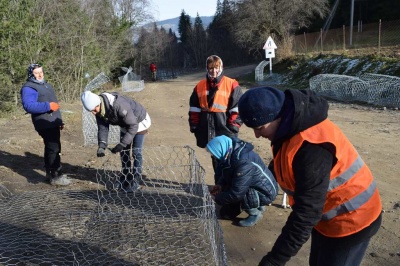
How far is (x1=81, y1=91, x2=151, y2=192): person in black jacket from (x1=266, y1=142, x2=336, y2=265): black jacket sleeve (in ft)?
8.48

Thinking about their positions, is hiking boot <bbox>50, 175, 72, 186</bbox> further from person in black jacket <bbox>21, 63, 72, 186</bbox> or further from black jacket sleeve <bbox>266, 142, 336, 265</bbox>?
black jacket sleeve <bbox>266, 142, 336, 265</bbox>

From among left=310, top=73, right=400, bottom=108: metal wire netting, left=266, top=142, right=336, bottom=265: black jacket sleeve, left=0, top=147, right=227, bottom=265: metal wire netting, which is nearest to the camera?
left=266, top=142, right=336, bottom=265: black jacket sleeve

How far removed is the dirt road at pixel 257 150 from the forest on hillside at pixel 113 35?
3561 millimetres

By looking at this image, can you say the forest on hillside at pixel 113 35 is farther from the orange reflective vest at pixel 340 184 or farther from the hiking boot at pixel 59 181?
the orange reflective vest at pixel 340 184

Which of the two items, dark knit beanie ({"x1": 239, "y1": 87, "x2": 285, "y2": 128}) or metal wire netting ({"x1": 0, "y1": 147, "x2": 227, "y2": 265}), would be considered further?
metal wire netting ({"x1": 0, "y1": 147, "x2": 227, "y2": 265})

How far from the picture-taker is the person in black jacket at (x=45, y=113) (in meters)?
4.40

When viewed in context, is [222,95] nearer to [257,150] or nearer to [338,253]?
[338,253]

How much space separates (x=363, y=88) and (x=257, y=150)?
635cm

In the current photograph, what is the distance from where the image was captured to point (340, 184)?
168 cm

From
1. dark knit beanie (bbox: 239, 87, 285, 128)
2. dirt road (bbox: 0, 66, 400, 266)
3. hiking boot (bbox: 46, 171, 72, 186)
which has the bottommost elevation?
dirt road (bbox: 0, 66, 400, 266)

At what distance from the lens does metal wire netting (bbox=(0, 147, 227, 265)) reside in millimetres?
3041

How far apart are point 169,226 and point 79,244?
0.77 m

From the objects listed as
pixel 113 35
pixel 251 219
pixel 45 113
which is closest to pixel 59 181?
pixel 45 113

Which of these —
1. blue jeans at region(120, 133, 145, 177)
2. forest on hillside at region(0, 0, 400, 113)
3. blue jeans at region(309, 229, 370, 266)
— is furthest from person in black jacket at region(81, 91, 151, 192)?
forest on hillside at region(0, 0, 400, 113)
